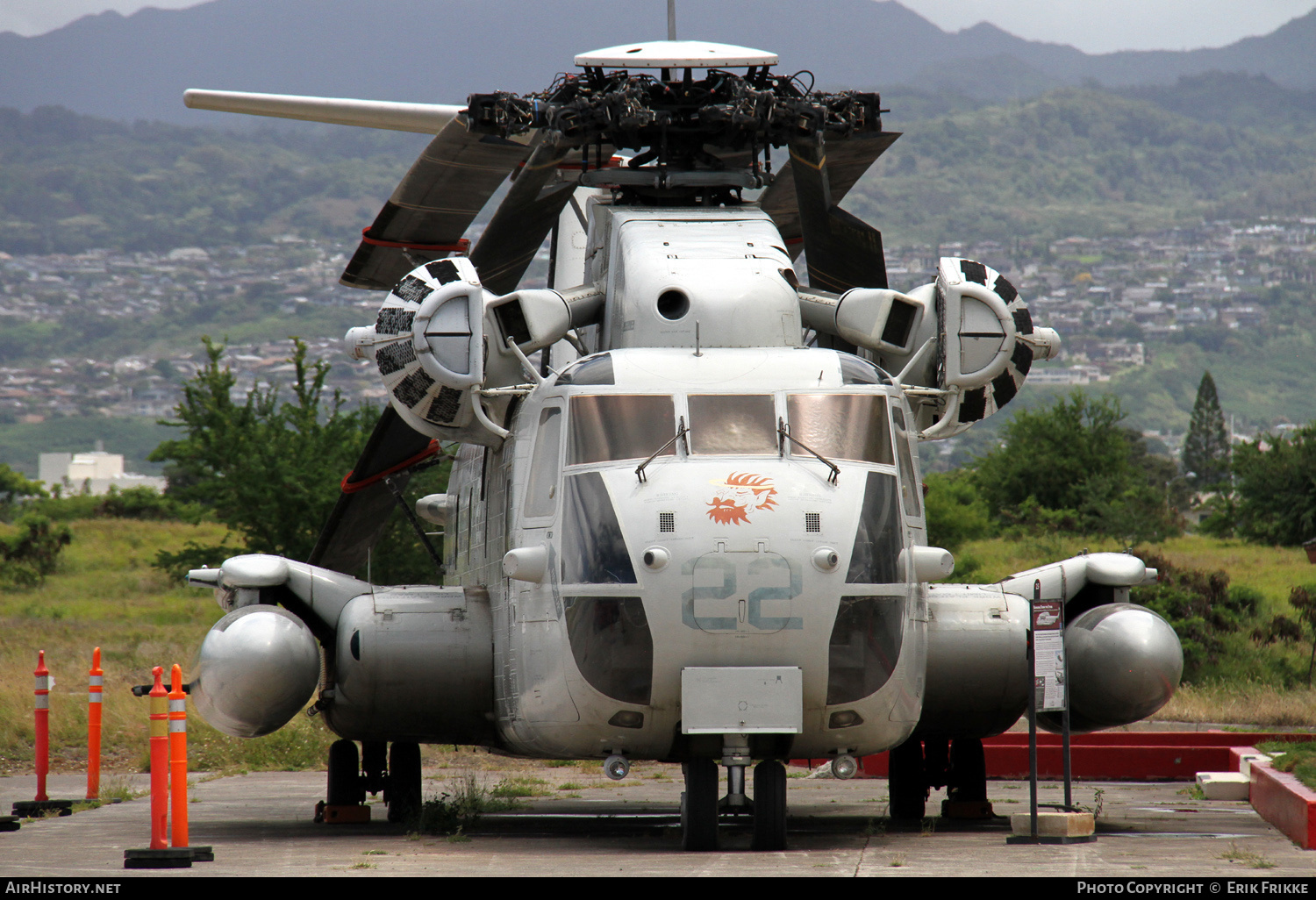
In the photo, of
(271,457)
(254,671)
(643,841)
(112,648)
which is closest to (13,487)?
(271,457)

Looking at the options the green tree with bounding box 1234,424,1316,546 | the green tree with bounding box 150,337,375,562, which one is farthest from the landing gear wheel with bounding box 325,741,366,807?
the green tree with bounding box 1234,424,1316,546

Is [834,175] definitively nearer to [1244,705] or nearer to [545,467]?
[545,467]

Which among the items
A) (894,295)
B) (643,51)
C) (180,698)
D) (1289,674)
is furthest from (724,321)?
(1289,674)

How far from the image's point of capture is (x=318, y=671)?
12.7 metres

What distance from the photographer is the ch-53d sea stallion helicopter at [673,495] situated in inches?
428

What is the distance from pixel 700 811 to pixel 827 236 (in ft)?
17.6

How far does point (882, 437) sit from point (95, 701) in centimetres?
795

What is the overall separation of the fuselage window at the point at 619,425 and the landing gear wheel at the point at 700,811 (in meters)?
2.14

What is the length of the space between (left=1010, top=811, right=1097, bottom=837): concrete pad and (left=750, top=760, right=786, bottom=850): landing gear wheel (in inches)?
74.7

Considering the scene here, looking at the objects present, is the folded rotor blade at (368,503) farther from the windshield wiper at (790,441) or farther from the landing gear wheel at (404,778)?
the windshield wiper at (790,441)

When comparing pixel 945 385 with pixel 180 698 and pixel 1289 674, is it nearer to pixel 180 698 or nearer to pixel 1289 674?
pixel 180 698

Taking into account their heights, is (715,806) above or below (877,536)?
below

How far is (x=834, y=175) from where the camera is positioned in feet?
52.6

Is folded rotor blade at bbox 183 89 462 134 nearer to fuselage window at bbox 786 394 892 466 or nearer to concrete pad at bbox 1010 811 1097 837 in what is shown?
fuselage window at bbox 786 394 892 466
